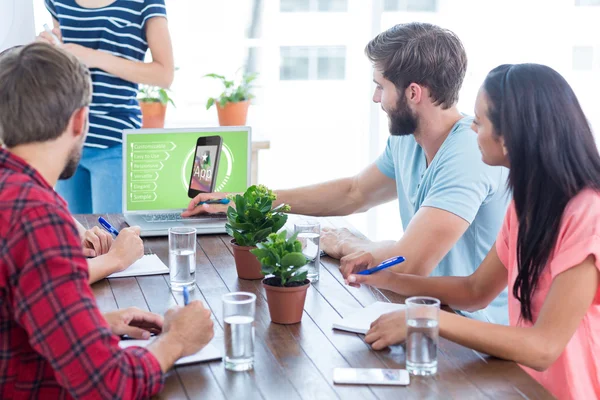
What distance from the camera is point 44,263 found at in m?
1.09

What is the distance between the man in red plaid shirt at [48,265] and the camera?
1.09 meters

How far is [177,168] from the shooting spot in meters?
2.42

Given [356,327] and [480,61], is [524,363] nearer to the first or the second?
[356,327]

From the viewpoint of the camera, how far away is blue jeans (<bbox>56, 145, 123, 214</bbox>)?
278 centimetres

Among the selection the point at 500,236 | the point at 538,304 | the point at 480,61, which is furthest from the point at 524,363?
the point at 480,61

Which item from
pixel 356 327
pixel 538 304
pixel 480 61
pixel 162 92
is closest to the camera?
pixel 356 327

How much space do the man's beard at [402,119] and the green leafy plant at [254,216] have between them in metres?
0.61

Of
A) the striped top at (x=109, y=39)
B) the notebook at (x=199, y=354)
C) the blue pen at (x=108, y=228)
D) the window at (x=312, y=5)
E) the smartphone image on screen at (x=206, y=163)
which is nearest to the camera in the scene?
the notebook at (x=199, y=354)

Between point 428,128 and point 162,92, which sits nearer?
point 428,128

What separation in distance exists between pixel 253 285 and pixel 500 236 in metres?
0.58

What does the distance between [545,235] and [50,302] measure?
0.96m

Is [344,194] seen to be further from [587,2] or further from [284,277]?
[587,2]

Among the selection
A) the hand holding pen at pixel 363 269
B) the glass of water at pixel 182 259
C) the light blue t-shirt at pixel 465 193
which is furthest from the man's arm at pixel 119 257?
the light blue t-shirt at pixel 465 193

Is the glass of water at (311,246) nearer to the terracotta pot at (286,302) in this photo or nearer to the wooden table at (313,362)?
the wooden table at (313,362)
